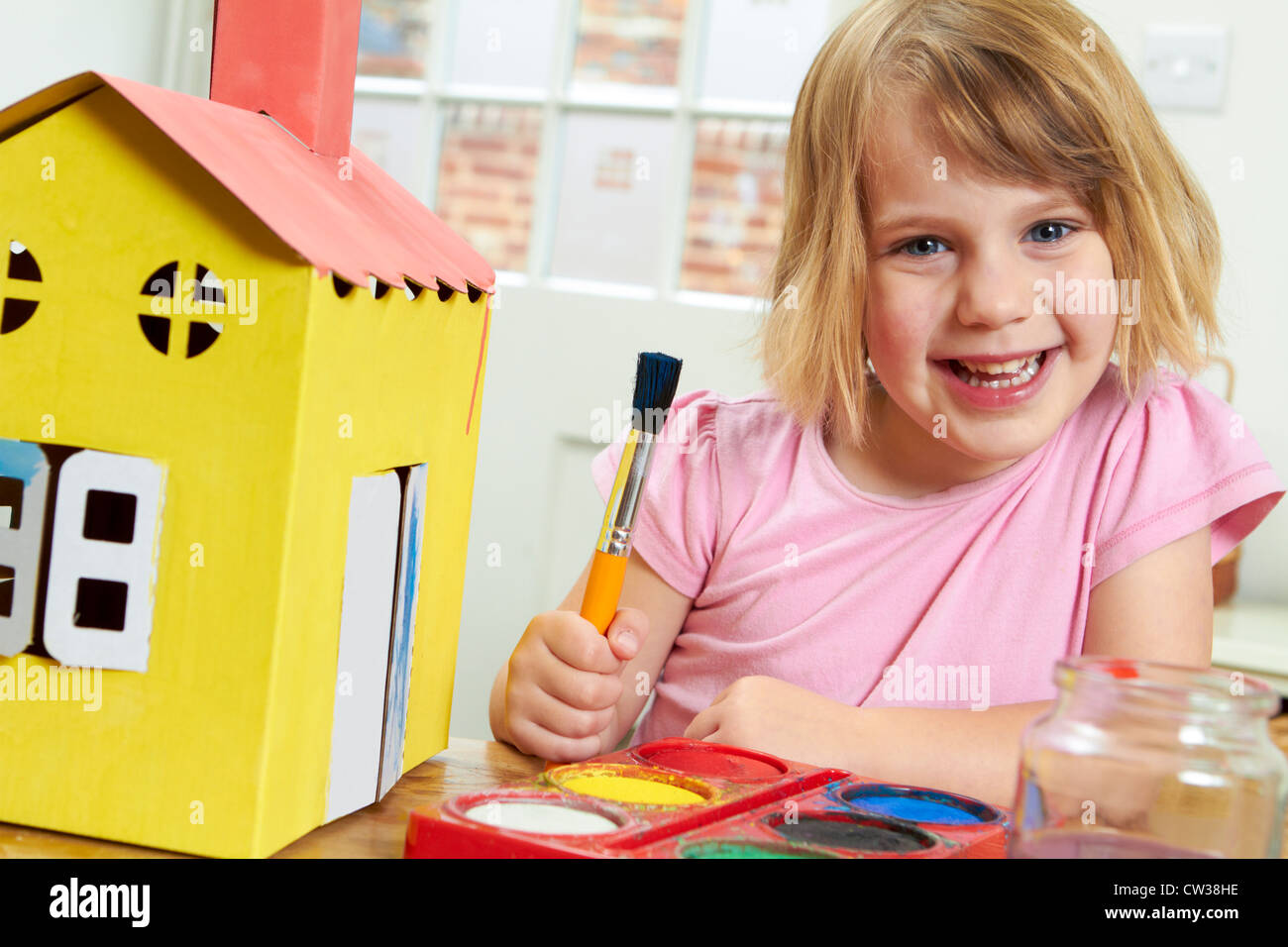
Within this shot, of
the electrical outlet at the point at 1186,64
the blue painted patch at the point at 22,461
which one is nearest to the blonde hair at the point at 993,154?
the blue painted patch at the point at 22,461

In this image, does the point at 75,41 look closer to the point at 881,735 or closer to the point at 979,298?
the point at 979,298

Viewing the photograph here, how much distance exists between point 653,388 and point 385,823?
223mm

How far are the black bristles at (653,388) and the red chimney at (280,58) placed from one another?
0.56 feet

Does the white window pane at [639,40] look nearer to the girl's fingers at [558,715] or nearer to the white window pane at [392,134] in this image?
the white window pane at [392,134]

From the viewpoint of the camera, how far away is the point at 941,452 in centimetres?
88

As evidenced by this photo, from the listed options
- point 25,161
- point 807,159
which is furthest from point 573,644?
point 807,159

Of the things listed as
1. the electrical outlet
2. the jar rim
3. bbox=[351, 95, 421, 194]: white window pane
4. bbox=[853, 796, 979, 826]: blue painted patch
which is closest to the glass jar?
the jar rim

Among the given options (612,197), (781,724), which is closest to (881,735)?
(781,724)

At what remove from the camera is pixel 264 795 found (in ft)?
1.30

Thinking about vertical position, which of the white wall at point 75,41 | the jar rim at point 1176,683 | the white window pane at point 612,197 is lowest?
the jar rim at point 1176,683

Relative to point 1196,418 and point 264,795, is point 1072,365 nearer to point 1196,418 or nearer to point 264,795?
point 1196,418

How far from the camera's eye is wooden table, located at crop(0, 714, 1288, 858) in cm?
40

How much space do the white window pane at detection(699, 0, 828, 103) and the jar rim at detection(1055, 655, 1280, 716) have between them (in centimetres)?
145

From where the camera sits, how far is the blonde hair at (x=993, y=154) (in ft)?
2.35
